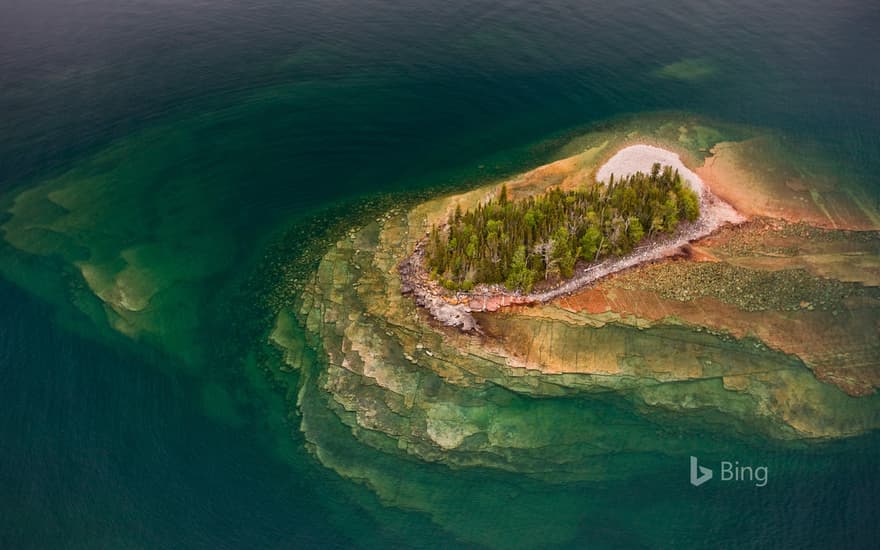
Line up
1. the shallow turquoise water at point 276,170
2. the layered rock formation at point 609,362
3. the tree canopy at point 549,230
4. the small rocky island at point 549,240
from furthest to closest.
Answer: the tree canopy at point 549,230 → the small rocky island at point 549,240 → the layered rock formation at point 609,362 → the shallow turquoise water at point 276,170

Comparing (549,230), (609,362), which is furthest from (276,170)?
(609,362)

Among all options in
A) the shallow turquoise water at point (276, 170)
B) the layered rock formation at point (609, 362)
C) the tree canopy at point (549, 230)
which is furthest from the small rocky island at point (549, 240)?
the shallow turquoise water at point (276, 170)

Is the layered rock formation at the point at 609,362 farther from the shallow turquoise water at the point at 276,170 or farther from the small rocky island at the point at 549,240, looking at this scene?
the shallow turquoise water at the point at 276,170

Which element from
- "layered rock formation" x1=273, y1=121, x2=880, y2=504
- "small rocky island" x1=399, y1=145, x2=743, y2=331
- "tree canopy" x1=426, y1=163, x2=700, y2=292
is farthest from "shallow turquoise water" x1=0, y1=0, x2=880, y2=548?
"tree canopy" x1=426, y1=163, x2=700, y2=292

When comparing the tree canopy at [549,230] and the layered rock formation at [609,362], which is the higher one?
the tree canopy at [549,230]

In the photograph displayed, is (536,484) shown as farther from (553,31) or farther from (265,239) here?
(553,31)

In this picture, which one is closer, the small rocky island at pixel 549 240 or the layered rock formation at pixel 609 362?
the layered rock formation at pixel 609 362
